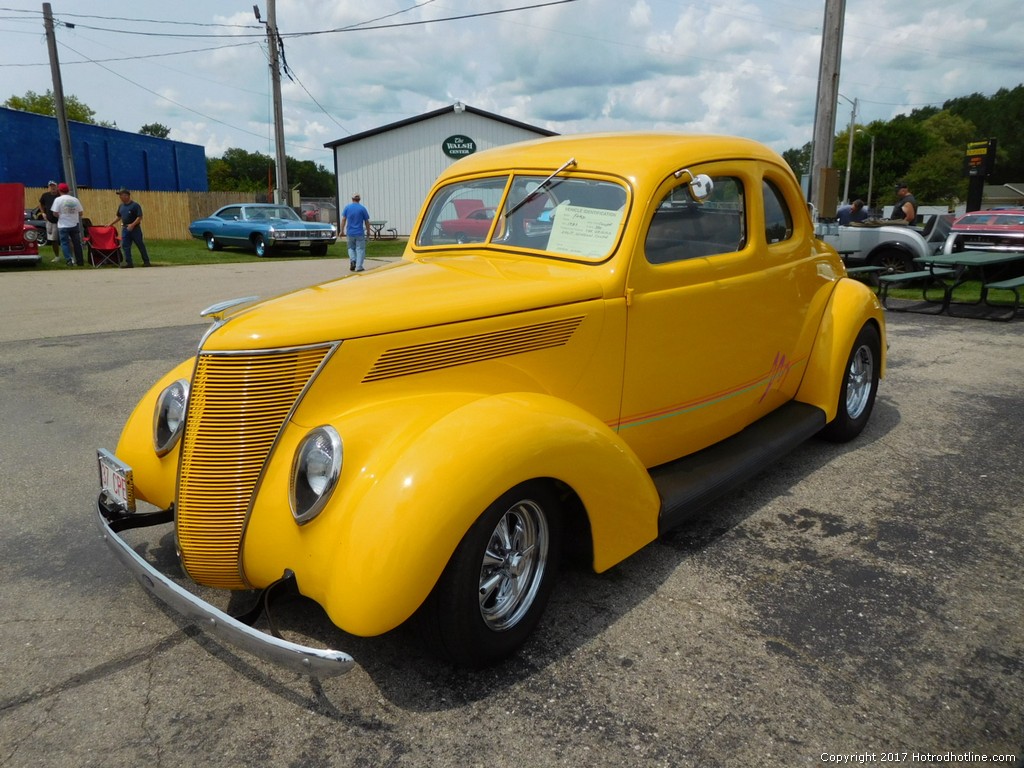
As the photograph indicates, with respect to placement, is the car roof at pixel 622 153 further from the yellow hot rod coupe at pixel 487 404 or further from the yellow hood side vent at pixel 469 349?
the yellow hood side vent at pixel 469 349

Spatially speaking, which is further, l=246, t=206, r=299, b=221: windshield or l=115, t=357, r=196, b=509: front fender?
l=246, t=206, r=299, b=221: windshield

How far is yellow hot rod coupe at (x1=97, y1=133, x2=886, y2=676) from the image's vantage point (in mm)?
2363

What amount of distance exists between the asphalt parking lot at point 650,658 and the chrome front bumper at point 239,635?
0.33 meters

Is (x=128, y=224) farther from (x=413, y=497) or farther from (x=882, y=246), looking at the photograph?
(x=413, y=497)

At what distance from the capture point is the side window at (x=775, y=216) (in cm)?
408

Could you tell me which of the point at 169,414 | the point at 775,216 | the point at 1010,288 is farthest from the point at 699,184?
the point at 1010,288

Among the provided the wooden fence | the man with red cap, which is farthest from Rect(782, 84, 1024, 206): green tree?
the man with red cap

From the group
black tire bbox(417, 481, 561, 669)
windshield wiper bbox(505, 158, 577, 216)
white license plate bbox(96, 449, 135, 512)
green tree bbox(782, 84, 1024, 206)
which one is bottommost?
black tire bbox(417, 481, 561, 669)

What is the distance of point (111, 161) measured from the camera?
3700 centimetres

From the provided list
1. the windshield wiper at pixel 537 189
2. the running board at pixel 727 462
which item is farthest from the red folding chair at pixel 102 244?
the running board at pixel 727 462

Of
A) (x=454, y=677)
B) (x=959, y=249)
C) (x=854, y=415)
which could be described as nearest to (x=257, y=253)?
(x=959, y=249)

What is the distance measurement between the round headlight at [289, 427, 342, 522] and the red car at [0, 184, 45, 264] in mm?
16237

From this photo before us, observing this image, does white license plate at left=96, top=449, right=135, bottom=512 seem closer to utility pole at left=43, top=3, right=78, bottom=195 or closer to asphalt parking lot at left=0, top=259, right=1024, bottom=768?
asphalt parking lot at left=0, top=259, right=1024, bottom=768

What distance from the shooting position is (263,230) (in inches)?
797
